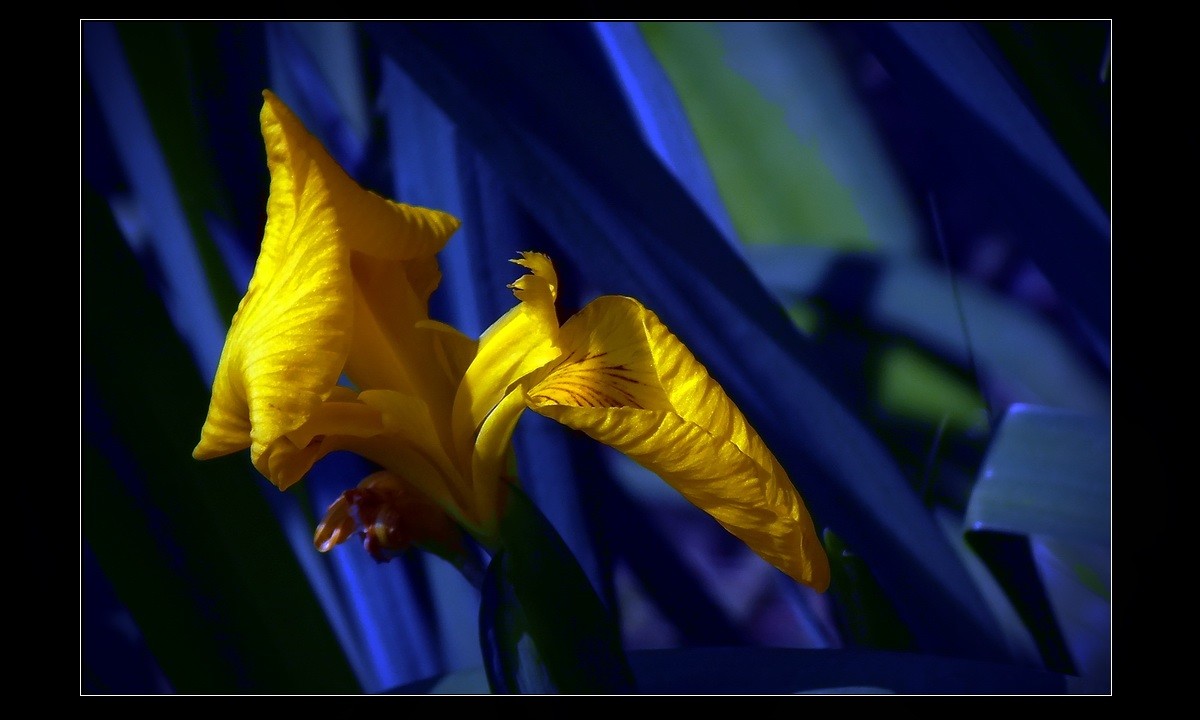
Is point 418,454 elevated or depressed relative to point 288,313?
depressed

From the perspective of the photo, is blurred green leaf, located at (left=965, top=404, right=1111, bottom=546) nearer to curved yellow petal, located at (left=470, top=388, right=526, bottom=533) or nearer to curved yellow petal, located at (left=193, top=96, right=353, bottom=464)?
curved yellow petal, located at (left=470, top=388, right=526, bottom=533)

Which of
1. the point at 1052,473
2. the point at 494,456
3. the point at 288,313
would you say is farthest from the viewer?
the point at 1052,473

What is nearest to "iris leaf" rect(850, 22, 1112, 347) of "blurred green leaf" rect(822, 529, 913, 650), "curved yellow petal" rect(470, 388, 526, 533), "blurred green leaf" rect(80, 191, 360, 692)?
"blurred green leaf" rect(822, 529, 913, 650)

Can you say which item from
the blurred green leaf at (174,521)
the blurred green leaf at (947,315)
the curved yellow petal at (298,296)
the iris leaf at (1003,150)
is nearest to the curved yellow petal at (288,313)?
the curved yellow petal at (298,296)

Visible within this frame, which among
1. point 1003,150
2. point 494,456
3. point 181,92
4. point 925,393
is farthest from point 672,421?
point 181,92

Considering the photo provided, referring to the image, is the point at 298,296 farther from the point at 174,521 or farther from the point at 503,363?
the point at 174,521
